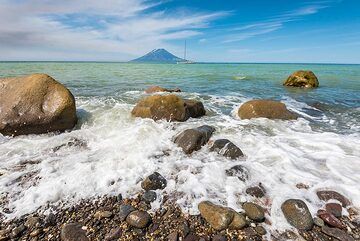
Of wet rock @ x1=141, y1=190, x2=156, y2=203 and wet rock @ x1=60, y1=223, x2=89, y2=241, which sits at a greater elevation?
wet rock @ x1=60, y1=223, x2=89, y2=241

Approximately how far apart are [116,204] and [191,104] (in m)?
6.21

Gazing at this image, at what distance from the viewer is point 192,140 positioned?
6.59m

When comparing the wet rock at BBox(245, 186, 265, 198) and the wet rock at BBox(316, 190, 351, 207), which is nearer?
the wet rock at BBox(316, 190, 351, 207)

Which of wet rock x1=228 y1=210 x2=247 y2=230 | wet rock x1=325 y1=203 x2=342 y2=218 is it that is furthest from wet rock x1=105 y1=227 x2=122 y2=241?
wet rock x1=325 y1=203 x2=342 y2=218

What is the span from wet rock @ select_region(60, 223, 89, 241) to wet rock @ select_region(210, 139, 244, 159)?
3614mm

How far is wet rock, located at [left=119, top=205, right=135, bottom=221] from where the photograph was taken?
3.96 m

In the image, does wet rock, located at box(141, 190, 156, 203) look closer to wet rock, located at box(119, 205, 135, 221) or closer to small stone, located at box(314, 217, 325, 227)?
wet rock, located at box(119, 205, 135, 221)

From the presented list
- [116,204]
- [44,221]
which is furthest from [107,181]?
[44,221]

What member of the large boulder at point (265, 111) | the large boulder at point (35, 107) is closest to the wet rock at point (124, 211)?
the large boulder at point (35, 107)

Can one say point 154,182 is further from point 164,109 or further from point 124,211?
point 164,109

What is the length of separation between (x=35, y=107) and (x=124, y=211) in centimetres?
538

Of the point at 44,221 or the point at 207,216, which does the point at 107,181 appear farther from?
the point at 207,216

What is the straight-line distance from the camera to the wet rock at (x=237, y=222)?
12.2 feet

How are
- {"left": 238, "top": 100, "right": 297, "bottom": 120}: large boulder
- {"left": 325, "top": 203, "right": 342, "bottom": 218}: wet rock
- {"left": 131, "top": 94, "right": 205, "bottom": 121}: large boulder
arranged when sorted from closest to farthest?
{"left": 325, "top": 203, "right": 342, "bottom": 218}: wet rock → {"left": 131, "top": 94, "right": 205, "bottom": 121}: large boulder → {"left": 238, "top": 100, "right": 297, "bottom": 120}: large boulder
